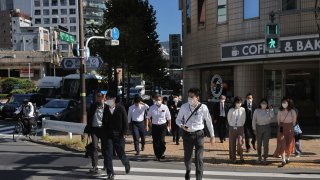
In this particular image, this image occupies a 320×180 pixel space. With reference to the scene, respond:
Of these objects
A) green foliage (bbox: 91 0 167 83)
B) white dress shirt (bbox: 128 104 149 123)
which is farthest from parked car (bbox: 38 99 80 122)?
white dress shirt (bbox: 128 104 149 123)

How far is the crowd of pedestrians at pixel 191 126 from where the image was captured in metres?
9.10

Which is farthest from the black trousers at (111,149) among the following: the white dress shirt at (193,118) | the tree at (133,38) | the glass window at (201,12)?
the tree at (133,38)

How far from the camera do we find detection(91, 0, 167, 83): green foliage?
102 feet

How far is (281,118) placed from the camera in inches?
471

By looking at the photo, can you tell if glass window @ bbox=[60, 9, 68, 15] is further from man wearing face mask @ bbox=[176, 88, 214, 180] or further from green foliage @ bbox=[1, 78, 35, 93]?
man wearing face mask @ bbox=[176, 88, 214, 180]

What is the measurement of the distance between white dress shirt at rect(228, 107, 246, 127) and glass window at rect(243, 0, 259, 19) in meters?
10.5

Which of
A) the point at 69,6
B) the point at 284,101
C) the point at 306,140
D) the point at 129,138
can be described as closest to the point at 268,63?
the point at 306,140

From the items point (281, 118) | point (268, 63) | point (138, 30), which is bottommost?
point (281, 118)

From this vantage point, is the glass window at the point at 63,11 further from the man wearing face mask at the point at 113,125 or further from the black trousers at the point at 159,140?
the man wearing face mask at the point at 113,125

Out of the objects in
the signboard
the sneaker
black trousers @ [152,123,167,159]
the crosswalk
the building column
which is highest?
the signboard

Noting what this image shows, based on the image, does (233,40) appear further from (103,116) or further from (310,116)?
(103,116)

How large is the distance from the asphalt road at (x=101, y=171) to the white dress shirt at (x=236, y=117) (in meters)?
1.12

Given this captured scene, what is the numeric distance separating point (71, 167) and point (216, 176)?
11.5ft

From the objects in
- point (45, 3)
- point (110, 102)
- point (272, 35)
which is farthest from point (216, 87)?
point (45, 3)
